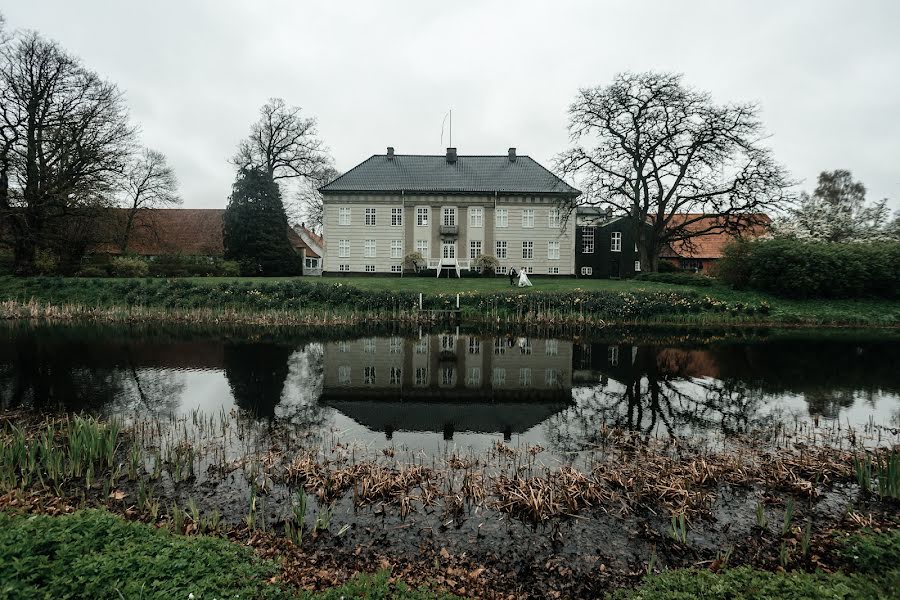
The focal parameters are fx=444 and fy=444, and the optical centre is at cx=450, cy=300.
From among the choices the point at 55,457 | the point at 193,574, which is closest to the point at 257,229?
the point at 55,457

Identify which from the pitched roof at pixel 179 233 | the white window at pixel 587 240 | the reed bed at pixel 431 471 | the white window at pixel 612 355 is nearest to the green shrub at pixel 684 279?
the white window at pixel 587 240

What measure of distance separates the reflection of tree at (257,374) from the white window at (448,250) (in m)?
22.3

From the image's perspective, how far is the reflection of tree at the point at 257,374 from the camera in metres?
8.55

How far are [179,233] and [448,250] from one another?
27.1 m

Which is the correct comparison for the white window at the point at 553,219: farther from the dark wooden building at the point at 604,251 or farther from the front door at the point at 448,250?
the front door at the point at 448,250

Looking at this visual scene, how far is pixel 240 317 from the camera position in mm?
19172

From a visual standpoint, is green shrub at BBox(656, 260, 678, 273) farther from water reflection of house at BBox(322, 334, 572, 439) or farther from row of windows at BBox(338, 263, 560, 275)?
water reflection of house at BBox(322, 334, 572, 439)

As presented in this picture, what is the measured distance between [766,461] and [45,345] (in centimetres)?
1804

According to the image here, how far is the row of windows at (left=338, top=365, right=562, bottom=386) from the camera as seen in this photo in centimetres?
1041

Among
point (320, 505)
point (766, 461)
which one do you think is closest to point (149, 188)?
point (320, 505)

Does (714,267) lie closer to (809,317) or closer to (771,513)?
(809,317)

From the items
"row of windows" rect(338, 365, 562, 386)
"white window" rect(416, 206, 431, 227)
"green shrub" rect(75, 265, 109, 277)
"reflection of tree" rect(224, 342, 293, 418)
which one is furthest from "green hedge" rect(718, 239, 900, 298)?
"green shrub" rect(75, 265, 109, 277)

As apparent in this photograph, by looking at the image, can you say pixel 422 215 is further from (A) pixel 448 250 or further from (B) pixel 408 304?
(B) pixel 408 304

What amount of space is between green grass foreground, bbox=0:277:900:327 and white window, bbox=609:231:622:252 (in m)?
16.1
